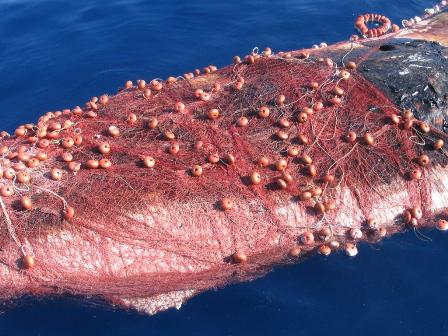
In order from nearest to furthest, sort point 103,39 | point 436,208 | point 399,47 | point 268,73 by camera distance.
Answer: point 436,208, point 268,73, point 399,47, point 103,39

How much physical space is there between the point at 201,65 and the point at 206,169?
15.6ft

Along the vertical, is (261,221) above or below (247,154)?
below

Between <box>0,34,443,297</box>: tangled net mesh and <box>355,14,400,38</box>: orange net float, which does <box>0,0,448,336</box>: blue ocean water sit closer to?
<box>355,14,400,38</box>: orange net float

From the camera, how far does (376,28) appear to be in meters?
10.2

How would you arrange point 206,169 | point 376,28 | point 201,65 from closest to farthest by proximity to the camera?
point 206,169 → point 201,65 → point 376,28

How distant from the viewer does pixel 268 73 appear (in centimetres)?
647

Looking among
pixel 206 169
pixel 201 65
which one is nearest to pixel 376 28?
pixel 201 65

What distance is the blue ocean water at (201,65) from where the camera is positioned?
16.8 ft

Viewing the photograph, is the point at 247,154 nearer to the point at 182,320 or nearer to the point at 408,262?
the point at 182,320

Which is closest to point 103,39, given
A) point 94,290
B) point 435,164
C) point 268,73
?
point 268,73

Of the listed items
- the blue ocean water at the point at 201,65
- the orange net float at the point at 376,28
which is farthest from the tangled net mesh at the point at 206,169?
the orange net float at the point at 376,28

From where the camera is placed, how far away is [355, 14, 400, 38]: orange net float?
9576mm

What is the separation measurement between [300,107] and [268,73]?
884 mm

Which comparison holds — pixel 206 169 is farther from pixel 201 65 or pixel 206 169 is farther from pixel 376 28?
pixel 376 28
